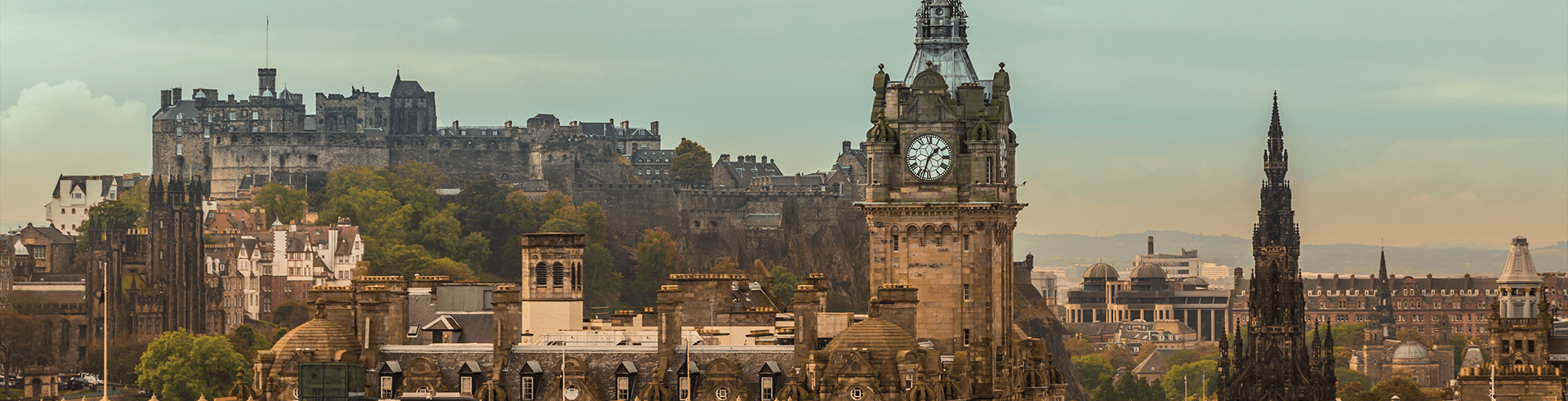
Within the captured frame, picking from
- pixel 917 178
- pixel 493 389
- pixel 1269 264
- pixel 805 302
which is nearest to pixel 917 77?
pixel 917 178

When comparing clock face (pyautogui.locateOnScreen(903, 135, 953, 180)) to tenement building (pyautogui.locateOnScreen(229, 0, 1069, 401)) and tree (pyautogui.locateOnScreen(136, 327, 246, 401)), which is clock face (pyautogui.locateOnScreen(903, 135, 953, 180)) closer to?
tenement building (pyautogui.locateOnScreen(229, 0, 1069, 401))

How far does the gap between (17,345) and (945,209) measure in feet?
386

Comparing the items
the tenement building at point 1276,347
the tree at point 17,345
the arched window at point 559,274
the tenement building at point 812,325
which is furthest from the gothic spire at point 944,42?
the tree at point 17,345

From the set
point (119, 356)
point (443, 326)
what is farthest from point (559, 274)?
point (119, 356)

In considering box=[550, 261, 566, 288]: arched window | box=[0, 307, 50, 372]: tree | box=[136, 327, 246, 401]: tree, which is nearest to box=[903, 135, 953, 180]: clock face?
box=[550, 261, 566, 288]: arched window

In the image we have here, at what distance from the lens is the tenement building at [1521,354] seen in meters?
106

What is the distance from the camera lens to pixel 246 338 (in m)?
190

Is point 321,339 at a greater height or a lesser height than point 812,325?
lesser

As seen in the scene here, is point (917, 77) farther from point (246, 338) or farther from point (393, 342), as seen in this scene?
point (246, 338)

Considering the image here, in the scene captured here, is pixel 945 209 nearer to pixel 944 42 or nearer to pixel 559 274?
pixel 944 42

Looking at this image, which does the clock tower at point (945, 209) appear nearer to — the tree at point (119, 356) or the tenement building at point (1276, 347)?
the tenement building at point (1276, 347)

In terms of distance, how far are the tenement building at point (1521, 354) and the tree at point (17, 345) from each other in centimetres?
10932

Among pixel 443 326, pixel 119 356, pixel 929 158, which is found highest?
pixel 929 158

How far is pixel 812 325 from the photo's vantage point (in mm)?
83750
